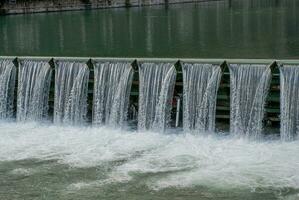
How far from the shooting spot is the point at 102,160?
1436cm

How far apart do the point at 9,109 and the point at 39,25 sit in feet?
115

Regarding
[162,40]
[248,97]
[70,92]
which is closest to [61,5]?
[162,40]

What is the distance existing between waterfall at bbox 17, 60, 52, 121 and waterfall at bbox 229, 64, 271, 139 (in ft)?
18.8

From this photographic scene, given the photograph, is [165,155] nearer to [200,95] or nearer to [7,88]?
[200,95]

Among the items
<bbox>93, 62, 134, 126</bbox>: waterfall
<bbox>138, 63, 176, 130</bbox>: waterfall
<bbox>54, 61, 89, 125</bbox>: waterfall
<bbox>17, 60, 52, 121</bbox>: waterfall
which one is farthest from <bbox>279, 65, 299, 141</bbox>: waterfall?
<bbox>17, 60, 52, 121</bbox>: waterfall

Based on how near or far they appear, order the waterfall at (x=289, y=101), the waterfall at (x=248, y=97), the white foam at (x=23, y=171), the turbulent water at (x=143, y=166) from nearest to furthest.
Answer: the turbulent water at (x=143, y=166) → the white foam at (x=23, y=171) → the waterfall at (x=289, y=101) → the waterfall at (x=248, y=97)

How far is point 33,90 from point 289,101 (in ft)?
24.7

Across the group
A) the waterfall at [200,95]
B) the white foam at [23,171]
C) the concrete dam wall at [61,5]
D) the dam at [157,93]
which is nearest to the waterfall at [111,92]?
the dam at [157,93]

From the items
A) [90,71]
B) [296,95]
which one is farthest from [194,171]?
[90,71]

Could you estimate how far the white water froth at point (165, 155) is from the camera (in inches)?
500

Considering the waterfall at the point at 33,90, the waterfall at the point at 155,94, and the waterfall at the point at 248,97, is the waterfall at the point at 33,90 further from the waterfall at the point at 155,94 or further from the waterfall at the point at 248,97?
the waterfall at the point at 248,97

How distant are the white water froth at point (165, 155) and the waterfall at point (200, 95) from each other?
1.25 feet

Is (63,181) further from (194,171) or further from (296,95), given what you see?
(296,95)

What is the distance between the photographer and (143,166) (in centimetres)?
1367
